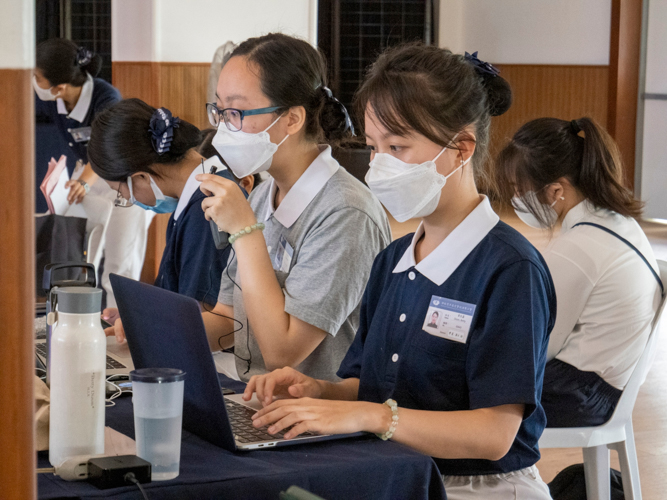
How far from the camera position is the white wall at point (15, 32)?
0.55 metres

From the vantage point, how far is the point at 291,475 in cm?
94

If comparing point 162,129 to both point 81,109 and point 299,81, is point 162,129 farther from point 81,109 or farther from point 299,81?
point 81,109

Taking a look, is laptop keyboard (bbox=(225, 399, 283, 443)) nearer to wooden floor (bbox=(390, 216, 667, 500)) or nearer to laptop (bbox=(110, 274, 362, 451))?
laptop (bbox=(110, 274, 362, 451))

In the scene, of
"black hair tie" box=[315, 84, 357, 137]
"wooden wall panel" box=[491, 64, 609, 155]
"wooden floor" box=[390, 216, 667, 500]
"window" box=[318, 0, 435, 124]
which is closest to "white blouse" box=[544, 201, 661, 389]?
"wooden floor" box=[390, 216, 667, 500]

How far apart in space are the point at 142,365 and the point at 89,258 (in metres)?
2.62

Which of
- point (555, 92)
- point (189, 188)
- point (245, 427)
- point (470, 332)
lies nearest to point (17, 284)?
point (245, 427)

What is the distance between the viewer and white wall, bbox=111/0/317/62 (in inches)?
189

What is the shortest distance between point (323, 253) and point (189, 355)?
62cm

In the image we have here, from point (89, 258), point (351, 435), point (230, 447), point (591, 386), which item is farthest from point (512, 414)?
point (89, 258)

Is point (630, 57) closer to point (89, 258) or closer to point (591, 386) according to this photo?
point (89, 258)

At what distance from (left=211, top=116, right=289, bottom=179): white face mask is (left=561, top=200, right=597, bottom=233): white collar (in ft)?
2.48

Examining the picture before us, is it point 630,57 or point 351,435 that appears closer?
point 351,435

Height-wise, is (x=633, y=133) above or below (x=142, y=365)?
above

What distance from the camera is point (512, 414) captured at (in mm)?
1135
